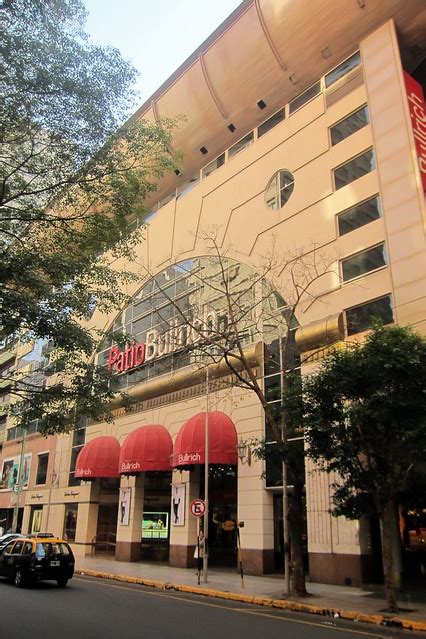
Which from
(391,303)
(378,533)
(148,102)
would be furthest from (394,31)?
(378,533)

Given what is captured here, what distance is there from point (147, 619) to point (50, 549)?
7.13m

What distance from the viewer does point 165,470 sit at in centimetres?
2752

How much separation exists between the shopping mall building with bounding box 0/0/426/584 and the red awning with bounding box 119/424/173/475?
10 centimetres

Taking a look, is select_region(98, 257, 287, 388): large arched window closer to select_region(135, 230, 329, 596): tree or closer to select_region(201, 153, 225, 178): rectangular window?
select_region(135, 230, 329, 596): tree

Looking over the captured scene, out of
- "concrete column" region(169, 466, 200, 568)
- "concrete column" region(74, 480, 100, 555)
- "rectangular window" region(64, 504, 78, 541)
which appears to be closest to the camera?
"concrete column" region(169, 466, 200, 568)

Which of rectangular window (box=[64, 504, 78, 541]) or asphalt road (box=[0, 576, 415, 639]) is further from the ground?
rectangular window (box=[64, 504, 78, 541])

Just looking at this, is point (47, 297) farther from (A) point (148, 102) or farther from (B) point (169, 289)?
(A) point (148, 102)

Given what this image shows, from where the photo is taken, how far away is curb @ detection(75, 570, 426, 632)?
1230 centimetres

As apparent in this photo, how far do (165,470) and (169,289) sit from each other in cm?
1035

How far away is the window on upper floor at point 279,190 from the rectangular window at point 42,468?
27.0m

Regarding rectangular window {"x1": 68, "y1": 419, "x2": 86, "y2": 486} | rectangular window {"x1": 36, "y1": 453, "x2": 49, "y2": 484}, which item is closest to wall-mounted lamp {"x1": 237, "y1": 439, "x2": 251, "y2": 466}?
rectangular window {"x1": 68, "y1": 419, "x2": 86, "y2": 486}

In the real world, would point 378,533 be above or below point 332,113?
below

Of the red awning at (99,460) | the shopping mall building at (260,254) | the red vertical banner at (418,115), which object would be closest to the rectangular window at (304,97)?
the shopping mall building at (260,254)

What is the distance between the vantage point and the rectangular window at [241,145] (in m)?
28.9
